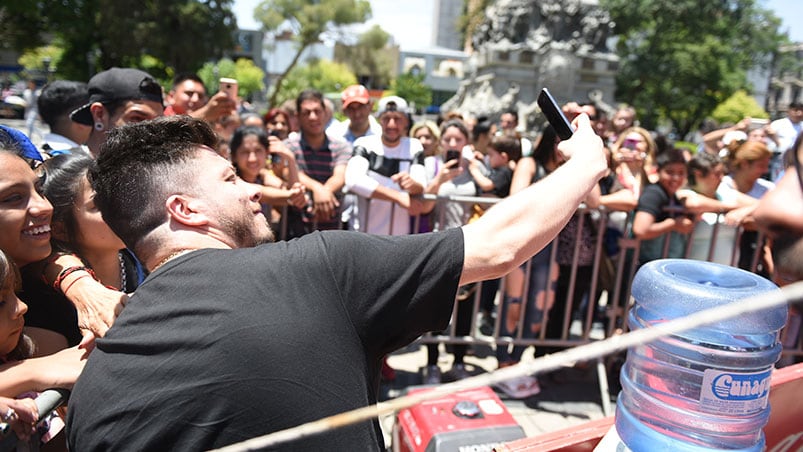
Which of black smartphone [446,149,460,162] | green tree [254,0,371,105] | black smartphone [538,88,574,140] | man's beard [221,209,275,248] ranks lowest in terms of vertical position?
black smartphone [446,149,460,162]

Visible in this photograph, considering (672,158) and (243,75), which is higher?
(672,158)

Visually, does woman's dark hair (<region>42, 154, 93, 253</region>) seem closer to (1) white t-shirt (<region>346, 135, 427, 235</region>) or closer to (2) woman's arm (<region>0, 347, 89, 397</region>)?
(2) woman's arm (<region>0, 347, 89, 397</region>)

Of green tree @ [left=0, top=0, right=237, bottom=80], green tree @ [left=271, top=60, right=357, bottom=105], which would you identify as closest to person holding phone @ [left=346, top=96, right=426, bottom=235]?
green tree @ [left=0, top=0, right=237, bottom=80]

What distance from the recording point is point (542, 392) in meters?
4.40

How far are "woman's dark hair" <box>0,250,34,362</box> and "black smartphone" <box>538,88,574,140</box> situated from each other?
5.98ft

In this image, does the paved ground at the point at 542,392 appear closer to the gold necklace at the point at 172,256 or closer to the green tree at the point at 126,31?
the gold necklace at the point at 172,256

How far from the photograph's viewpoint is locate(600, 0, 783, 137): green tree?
3894cm

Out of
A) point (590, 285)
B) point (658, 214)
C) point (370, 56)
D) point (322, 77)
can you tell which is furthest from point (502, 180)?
point (370, 56)

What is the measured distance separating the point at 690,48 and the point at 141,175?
43.9 meters

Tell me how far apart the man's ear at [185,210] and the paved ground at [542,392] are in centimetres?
255

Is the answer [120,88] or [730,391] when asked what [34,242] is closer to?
[120,88]

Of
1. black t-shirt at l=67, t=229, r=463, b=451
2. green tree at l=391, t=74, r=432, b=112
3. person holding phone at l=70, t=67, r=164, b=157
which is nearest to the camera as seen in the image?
black t-shirt at l=67, t=229, r=463, b=451

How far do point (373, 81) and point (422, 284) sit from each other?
247 ft

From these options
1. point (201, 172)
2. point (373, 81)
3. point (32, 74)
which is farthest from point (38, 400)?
point (373, 81)
